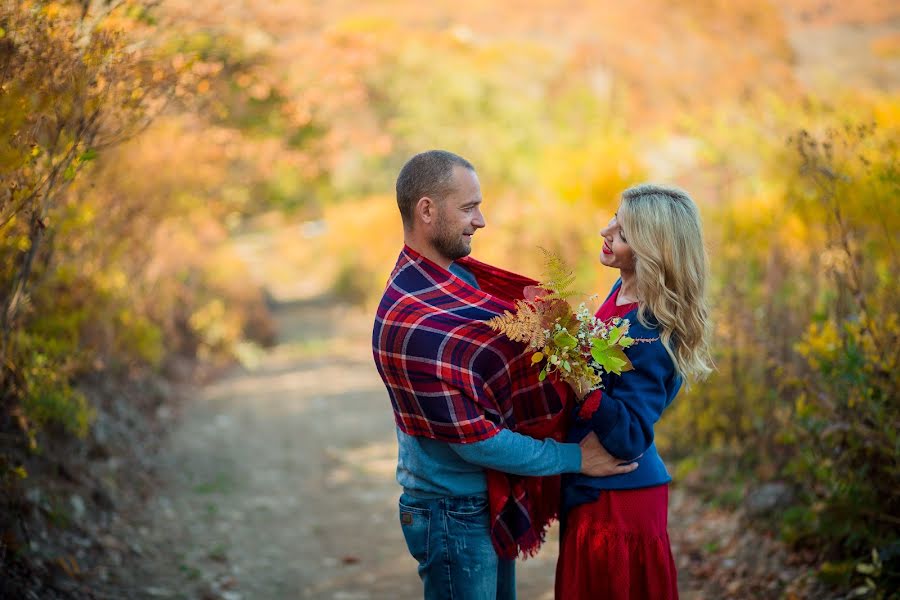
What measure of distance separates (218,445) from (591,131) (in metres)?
11.9

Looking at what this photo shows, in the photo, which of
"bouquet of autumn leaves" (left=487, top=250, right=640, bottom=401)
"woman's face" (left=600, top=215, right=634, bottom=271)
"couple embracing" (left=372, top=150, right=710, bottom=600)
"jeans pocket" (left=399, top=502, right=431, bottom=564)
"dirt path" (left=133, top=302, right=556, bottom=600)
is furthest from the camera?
"dirt path" (left=133, top=302, right=556, bottom=600)

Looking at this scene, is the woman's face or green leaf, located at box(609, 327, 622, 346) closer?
green leaf, located at box(609, 327, 622, 346)

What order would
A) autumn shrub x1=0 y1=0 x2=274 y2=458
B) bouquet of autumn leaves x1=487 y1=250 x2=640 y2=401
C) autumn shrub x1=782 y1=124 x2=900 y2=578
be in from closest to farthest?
bouquet of autumn leaves x1=487 y1=250 x2=640 y2=401 < autumn shrub x1=0 y1=0 x2=274 y2=458 < autumn shrub x1=782 y1=124 x2=900 y2=578

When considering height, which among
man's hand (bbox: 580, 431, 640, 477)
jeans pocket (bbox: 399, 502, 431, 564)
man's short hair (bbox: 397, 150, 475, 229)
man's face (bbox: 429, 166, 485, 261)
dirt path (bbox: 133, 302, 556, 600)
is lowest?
dirt path (bbox: 133, 302, 556, 600)

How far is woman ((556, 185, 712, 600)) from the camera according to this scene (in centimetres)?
267

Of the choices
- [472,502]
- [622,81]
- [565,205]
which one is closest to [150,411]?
[565,205]

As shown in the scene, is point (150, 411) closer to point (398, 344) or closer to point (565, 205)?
point (565, 205)

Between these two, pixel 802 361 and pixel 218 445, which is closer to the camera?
pixel 802 361

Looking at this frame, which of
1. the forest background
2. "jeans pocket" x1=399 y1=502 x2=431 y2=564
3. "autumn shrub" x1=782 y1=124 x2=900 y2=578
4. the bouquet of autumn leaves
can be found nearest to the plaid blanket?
the bouquet of autumn leaves

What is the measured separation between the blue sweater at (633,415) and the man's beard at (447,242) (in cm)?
60

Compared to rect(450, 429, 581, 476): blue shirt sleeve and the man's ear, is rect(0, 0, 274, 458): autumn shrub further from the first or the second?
rect(450, 429, 581, 476): blue shirt sleeve

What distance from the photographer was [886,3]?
17.5m

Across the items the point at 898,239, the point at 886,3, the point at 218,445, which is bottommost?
the point at 218,445

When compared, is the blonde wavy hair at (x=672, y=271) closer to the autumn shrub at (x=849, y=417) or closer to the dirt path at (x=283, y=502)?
the autumn shrub at (x=849, y=417)
